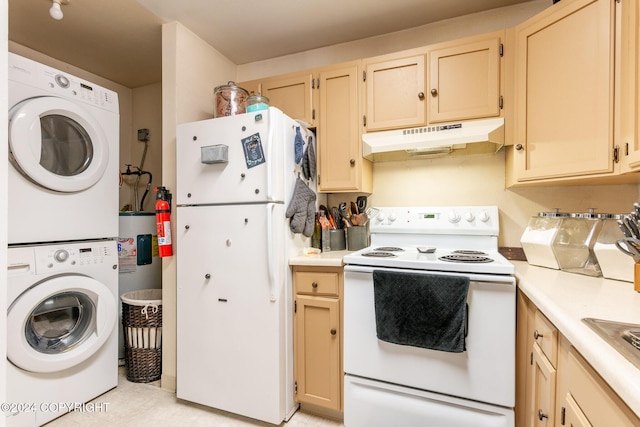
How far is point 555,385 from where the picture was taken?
3.18ft

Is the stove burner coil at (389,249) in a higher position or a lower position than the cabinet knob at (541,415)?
higher

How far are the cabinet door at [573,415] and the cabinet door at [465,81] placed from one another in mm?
1403

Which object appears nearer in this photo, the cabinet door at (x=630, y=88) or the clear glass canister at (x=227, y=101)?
the cabinet door at (x=630, y=88)

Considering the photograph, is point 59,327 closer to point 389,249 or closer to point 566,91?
point 389,249

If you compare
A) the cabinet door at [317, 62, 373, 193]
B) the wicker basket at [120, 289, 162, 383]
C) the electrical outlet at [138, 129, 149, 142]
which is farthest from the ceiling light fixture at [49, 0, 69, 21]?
the wicker basket at [120, 289, 162, 383]

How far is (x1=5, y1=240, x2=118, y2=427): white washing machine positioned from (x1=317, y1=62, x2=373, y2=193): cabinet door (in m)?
1.53

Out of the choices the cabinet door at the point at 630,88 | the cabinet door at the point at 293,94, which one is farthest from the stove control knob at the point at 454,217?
the cabinet door at the point at 293,94

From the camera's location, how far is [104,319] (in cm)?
184

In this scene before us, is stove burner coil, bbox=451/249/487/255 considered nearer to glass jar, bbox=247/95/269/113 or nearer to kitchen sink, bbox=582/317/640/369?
kitchen sink, bbox=582/317/640/369

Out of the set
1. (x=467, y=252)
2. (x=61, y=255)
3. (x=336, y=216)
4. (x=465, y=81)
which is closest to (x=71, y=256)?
(x=61, y=255)

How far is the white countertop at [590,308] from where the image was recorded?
0.57 m

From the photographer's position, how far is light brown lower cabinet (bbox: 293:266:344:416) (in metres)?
1.66

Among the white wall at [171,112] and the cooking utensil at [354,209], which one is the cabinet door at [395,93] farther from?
the white wall at [171,112]

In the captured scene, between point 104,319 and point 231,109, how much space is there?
1552 mm
